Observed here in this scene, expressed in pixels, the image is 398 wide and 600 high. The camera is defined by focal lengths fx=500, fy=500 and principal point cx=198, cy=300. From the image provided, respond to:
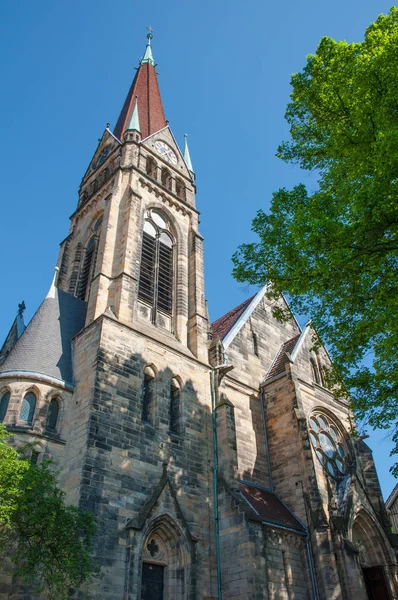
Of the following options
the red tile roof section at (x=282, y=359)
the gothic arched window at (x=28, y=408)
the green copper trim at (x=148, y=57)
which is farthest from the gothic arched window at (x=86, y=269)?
the green copper trim at (x=148, y=57)

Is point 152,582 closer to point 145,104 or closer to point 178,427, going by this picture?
point 178,427

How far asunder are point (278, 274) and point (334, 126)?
3.73 meters

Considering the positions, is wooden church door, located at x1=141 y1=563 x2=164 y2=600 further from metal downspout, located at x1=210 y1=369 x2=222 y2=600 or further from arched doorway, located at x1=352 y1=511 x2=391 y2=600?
arched doorway, located at x1=352 y1=511 x2=391 y2=600

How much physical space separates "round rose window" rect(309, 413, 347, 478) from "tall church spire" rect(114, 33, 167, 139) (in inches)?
614

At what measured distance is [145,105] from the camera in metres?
27.7

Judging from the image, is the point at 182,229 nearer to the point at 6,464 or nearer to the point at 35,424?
the point at 35,424

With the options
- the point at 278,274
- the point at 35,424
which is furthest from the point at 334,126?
the point at 35,424

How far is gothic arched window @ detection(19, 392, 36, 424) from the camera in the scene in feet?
42.6

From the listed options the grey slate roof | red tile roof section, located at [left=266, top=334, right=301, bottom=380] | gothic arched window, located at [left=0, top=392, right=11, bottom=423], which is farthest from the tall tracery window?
gothic arched window, located at [left=0, top=392, right=11, bottom=423]

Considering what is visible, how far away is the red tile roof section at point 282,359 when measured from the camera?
62.3 feet

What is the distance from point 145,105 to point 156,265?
12.8 meters

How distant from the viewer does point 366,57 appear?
36.2 feet

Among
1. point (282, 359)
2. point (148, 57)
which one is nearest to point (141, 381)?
point (282, 359)

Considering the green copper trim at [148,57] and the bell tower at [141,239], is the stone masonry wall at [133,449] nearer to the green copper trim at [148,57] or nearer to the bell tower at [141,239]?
the bell tower at [141,239]
